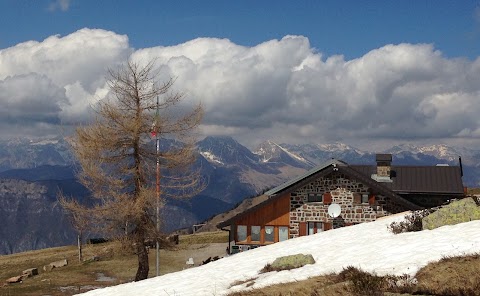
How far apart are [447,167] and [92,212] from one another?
2846 centimetres

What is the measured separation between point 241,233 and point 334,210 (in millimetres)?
7537

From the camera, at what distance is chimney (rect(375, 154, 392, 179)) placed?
134 feet

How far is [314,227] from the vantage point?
37.5m

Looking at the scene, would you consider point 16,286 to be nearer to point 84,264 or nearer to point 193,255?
point 84,264

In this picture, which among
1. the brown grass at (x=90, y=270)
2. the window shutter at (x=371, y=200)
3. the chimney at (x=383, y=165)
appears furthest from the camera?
the chimney at (x=383, y=165)

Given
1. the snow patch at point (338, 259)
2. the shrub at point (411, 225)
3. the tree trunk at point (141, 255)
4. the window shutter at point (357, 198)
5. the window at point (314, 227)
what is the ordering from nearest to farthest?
the snow patch at point (338, 259) < the shrub at point (411, 225) < the tree trunk at point (141, 255) < the window shutter at point (357, 198) < the window at point (314, 227)

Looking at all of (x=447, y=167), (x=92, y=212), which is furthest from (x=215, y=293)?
(x=447, y=167)

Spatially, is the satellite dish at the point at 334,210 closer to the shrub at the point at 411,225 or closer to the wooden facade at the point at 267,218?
the wooden facade at the point at 267,218

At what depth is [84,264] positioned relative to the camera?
44.6 metres

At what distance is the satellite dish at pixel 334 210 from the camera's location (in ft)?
118

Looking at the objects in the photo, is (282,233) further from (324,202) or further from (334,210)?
(334,210)

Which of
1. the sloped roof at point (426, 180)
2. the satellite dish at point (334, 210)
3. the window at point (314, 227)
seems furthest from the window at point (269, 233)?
the sloped roof at point (426, 180)

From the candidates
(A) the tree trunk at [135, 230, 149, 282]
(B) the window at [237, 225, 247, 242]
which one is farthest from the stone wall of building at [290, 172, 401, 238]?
(A) the tree trunk at [135, 230, 149, 282]

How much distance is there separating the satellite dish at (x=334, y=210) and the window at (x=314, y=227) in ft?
5.12
